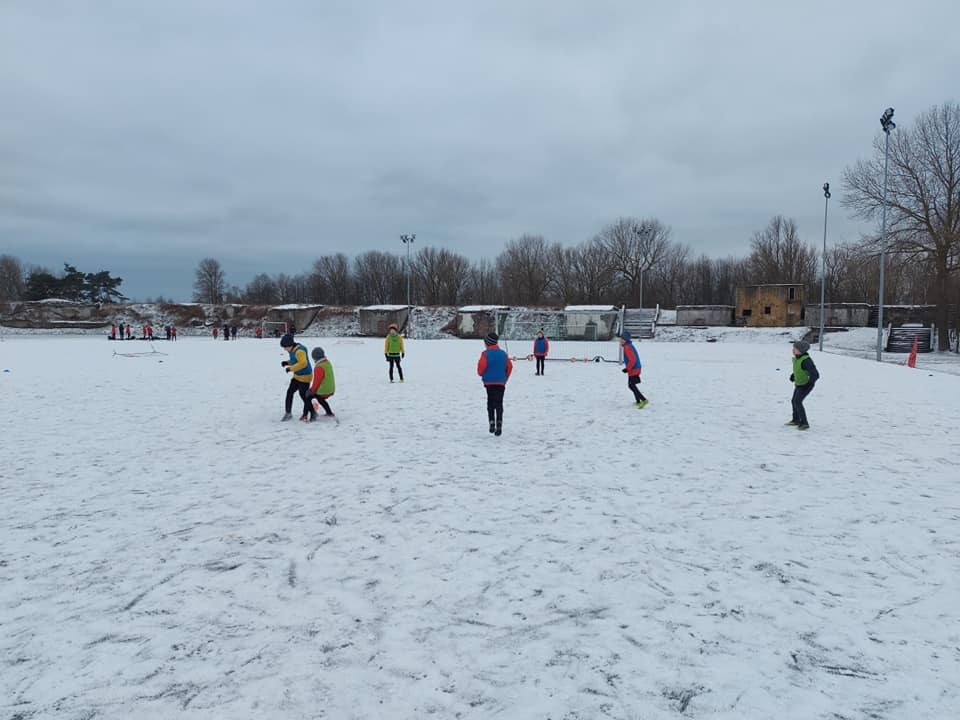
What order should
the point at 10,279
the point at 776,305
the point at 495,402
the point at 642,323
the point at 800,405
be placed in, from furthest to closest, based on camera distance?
the point at 10,279 → the point at 642,323 → the point at 776,305 → the point at 800,405 → the point at 495,402

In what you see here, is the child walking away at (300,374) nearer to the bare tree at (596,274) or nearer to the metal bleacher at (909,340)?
the metal bleacher at (909,340)

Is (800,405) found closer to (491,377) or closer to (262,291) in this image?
(491,377)

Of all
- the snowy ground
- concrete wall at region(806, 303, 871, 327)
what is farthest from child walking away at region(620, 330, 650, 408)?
concrete wall at region(806, 303, 871, 327)

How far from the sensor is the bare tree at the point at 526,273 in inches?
3201

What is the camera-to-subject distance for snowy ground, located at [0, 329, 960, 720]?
10.2ft

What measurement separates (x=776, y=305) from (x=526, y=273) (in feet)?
119

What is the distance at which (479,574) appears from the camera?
445 cm

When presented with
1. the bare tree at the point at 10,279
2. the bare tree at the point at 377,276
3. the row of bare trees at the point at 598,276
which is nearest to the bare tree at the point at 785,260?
the row of bare trees at the point at 598,276

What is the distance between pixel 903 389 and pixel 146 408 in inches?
793

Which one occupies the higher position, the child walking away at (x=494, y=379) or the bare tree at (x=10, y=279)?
the bare tree at (x=10, y=279)

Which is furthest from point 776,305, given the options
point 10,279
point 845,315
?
point 10,279

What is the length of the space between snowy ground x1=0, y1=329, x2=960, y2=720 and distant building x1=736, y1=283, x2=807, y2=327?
159 feet

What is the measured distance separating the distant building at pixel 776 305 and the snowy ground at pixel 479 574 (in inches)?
1909

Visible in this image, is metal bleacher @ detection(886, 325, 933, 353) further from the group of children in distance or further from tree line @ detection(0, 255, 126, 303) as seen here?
tree line @ detection(0, 255, 126, 303)
